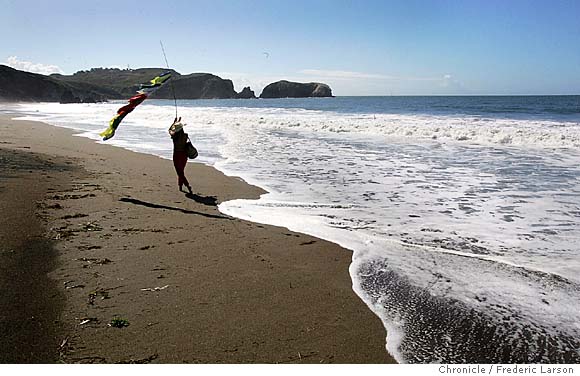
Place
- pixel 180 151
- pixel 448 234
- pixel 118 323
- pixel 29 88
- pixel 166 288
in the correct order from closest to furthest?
pixel 118 323
pixel 166 288
pixel 448 234
pixel 180 151
pixel 29 88

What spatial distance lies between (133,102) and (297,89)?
168526mm

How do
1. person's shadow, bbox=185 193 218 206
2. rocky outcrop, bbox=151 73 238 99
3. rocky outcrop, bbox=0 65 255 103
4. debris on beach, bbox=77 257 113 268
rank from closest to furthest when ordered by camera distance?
debris on beach, bbox=77 257 113 268, person's shadow, bbox=185 193 218 206, rocky outcrop, bbox=0 65 255 103, rocky outcrop, bbox=151 73 238 99

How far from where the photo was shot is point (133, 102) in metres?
9.09

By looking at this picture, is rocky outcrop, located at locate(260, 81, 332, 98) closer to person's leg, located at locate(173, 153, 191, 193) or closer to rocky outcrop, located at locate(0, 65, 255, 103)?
rocky outcrop, located at locate(0, 65, 255, 103)

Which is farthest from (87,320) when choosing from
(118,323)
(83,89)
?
(83,89)

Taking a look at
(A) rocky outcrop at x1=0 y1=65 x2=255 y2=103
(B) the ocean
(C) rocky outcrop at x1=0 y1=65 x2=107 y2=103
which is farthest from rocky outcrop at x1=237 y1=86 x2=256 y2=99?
(B) the ocean

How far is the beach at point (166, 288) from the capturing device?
3.16 meters

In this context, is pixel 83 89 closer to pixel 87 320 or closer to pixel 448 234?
pixel 448 234

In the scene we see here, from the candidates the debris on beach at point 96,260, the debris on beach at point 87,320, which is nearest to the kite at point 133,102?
the debris on beach at point 96,260

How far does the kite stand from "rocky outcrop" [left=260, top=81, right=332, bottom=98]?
168 meters

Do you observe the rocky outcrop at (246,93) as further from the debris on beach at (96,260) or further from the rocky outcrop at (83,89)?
the debris on beach at (96,260)

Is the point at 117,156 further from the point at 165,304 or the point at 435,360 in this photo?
the point at 435,360

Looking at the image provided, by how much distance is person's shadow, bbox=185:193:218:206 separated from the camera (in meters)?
8.12
